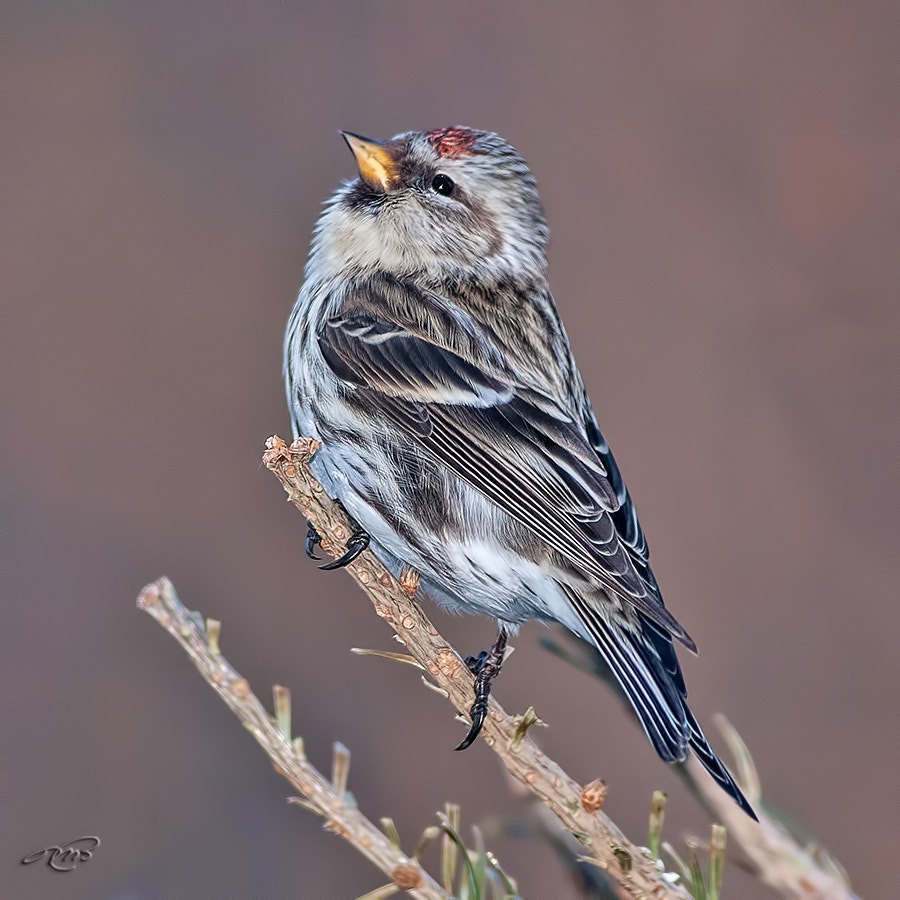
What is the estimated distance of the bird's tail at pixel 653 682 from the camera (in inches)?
48.5

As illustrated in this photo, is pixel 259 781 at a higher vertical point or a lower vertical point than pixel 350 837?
lower

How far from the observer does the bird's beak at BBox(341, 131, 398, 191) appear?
5.81ft

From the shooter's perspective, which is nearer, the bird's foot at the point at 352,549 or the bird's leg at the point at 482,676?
the bird's leg at the point at 482,676

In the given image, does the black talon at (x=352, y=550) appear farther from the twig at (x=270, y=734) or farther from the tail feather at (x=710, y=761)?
the tail feather at (x=710, y=761)

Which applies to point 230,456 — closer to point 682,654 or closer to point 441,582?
point 441,582

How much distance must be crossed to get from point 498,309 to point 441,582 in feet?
1.68

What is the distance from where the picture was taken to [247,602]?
82.7 inches

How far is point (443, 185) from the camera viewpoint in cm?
185

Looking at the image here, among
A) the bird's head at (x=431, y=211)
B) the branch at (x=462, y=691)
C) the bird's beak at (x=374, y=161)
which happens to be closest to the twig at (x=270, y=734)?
the branch at (x=462, y=691)

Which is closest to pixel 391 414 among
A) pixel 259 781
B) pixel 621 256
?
pixel 259 781

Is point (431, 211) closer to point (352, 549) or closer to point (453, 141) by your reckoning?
point (453, 141)

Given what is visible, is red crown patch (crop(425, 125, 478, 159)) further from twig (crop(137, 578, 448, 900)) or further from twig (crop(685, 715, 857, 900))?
twig (crop(685, 715, 857, 900))
